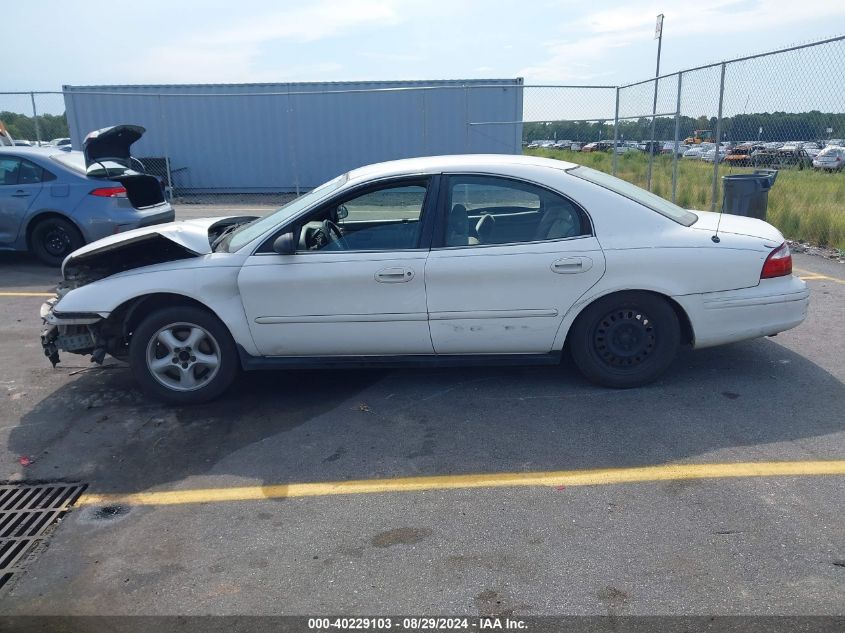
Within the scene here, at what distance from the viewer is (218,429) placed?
450cm

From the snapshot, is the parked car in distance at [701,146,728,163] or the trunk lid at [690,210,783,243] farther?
the parked car in distance at [701,146,728,163]

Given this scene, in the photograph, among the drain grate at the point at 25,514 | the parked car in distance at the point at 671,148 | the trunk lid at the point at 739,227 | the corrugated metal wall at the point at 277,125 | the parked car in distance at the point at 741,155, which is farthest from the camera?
the corrugated metal wall at the point at 277,125

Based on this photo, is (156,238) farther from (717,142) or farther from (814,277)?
(717,142)

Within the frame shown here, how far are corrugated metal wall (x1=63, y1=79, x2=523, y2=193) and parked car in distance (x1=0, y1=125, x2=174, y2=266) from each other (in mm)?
9822

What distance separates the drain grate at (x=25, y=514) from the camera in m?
3.26

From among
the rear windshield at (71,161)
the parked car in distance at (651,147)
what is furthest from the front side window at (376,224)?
the parked car in distance at (651,147)

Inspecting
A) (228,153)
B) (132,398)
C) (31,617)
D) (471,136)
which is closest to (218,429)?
(132,398)

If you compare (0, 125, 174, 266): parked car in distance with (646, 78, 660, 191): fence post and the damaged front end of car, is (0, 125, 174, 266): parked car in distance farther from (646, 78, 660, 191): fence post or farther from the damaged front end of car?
(646, 78, 660, 191): fence post

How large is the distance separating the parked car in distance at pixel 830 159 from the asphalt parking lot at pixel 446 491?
18.8 feet

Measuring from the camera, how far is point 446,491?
11.9 ft

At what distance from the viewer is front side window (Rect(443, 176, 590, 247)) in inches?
181

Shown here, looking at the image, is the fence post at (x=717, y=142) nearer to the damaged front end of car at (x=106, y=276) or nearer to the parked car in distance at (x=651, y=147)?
the parked car in distance at (x=651, y=147)

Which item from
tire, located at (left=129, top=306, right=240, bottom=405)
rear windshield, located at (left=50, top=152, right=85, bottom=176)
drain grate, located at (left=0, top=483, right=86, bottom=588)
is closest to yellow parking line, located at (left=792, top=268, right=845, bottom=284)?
tire, located at (left=129, top=306, right=240, bottom=405)

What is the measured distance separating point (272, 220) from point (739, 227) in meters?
3.27
